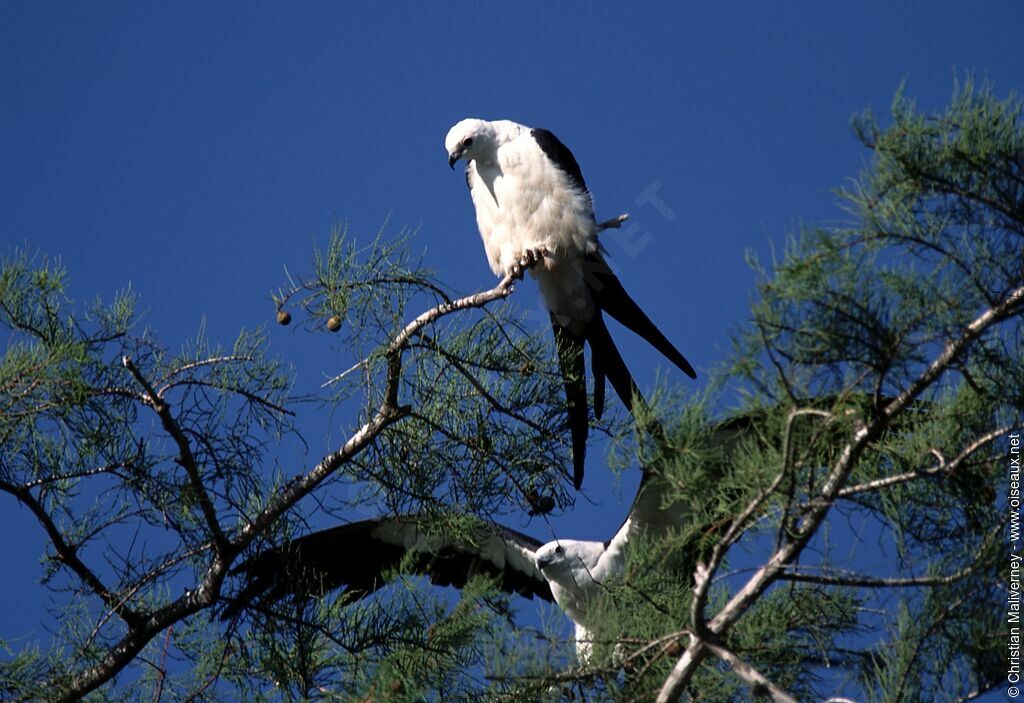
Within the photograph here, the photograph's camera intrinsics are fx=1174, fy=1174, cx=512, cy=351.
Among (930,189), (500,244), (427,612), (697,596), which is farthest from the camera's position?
(500,244)

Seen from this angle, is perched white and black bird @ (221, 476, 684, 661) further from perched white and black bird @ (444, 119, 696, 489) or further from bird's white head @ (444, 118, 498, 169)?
bird's white head @ (444, 118, 498, 169)

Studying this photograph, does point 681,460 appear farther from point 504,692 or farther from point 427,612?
point 427,612

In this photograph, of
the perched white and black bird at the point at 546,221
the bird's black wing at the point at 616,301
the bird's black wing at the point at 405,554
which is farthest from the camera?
the perched white and black bird at the point at 546,221

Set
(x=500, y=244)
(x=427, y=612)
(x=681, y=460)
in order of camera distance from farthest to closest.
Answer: (x=500, y=244), (x=427, y=612), (x=681, y=460)

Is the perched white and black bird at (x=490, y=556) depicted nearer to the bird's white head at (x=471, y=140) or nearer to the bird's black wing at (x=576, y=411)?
the bird's black wing at (x=576, y=411)

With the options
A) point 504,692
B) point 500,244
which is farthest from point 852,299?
point 500,244

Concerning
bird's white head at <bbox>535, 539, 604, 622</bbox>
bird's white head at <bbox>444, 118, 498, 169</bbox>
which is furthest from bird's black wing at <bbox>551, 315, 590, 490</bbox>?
bird's white head at <bbox>444, 118, 498, 169</bbox>

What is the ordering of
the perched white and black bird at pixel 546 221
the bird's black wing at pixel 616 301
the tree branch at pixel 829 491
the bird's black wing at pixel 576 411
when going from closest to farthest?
the tree branch at pixel 829 491 → the bird's black wing at pixel 576 411 → the bird's black wing at pixel 616 301 → the perched white and black bird at pixel 546 221

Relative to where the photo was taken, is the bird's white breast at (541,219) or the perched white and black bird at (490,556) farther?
the bird's white breast at (541,219)

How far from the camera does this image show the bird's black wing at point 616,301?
312cm

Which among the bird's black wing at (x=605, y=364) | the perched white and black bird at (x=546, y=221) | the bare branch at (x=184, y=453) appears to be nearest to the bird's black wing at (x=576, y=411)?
the bird's black wing at (x=605, y=364)

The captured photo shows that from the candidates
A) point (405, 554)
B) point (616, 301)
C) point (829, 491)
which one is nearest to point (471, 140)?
point (616, 301)

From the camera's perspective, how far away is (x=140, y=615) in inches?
92.9

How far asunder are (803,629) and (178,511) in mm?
1290
